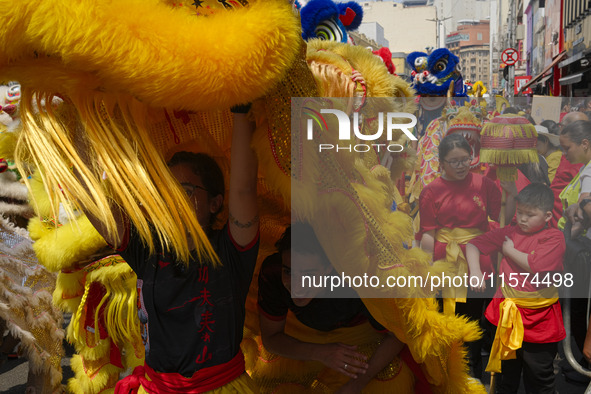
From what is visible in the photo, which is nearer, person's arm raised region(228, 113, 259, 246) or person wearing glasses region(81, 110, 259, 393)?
person's arm raised region(228, 113, 259, 246)

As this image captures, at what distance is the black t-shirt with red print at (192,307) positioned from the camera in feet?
5.68

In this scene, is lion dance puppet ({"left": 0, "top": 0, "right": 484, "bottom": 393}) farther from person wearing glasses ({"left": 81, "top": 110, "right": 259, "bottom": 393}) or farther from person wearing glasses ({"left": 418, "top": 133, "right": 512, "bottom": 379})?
person wearing glasses ({"left": 418, "top": 133, "right": 512, "bottom": 379})

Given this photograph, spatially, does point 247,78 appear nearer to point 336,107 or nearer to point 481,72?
point 336,107

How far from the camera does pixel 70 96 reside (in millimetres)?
1424

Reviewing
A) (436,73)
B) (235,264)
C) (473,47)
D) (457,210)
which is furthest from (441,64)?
(473,47)

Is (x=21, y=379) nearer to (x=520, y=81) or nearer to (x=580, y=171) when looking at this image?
(x=580, y=171)

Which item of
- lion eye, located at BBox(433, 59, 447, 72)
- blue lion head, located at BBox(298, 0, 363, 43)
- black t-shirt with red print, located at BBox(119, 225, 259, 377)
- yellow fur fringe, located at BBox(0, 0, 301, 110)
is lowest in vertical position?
black t-shirt with red print, located at BBox(119, 225, 259, 377)

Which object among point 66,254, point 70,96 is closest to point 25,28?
point 70,96

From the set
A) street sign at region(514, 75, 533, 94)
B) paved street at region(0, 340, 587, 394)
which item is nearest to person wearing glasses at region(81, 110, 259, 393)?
paved street at region(0, 340, 587, 394)

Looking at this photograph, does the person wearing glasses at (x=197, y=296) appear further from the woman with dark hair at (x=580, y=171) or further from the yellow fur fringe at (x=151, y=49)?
the woman with dark hair at (x=580, y=171)

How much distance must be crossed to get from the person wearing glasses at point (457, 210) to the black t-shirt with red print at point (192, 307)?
102 inches

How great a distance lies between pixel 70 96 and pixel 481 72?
121791 mm

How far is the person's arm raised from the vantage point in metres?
1.59

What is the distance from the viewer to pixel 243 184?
166 centimetres
